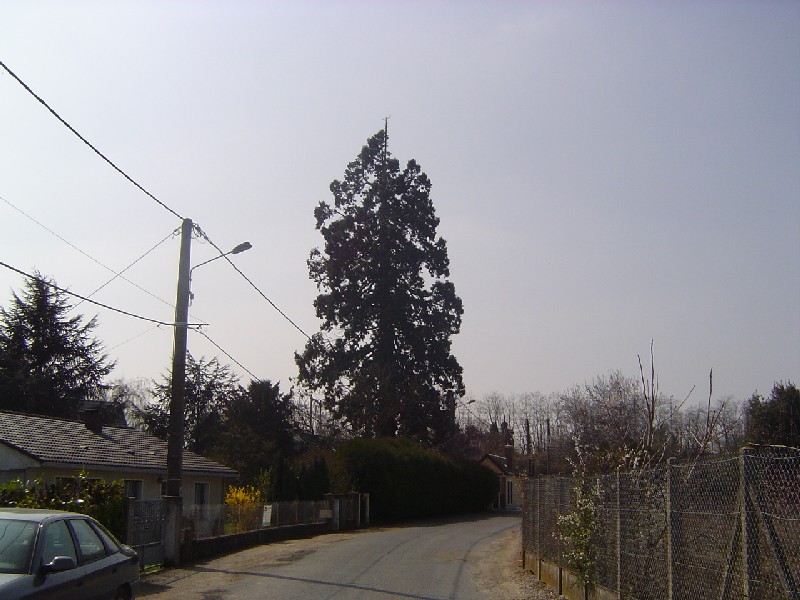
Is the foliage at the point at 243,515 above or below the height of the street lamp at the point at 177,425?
below

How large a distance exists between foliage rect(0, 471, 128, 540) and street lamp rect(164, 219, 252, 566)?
1.56 meters

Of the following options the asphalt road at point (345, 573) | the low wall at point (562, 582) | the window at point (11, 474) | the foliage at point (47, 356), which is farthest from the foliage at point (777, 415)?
the foliage at point (47, 356)

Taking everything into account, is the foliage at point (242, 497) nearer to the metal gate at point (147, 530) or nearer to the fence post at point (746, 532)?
the metal gate at point (147, 530)

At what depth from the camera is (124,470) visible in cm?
2569

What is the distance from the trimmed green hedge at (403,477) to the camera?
129 feet

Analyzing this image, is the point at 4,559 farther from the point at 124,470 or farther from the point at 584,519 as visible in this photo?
the point at 124,470

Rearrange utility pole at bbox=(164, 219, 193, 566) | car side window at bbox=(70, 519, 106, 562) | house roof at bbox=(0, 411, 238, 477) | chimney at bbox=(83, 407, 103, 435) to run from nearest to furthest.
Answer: car side window at bbox=(70, 519, 106, 562)
utility pole at bbox=(164, 219, 193, 566)
house roof at bbox=(0, 411, 238, 477)
chimney at bbox=(83, 407, 103, 435)

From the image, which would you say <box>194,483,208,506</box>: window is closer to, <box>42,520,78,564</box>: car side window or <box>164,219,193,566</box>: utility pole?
<box>164,219,193,566</box>: utility pole

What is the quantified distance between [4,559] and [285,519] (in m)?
21.0

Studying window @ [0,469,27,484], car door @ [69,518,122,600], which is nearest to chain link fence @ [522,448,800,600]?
car door @ [69,518,122,600]

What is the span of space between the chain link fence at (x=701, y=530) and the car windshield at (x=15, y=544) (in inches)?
254

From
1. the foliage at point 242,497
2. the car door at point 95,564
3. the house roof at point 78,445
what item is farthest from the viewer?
the foliage at point 242,497

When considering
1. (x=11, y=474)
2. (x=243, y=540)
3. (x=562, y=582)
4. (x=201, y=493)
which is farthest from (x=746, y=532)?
(x=201, y=493)

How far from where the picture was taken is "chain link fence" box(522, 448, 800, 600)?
6.32m
